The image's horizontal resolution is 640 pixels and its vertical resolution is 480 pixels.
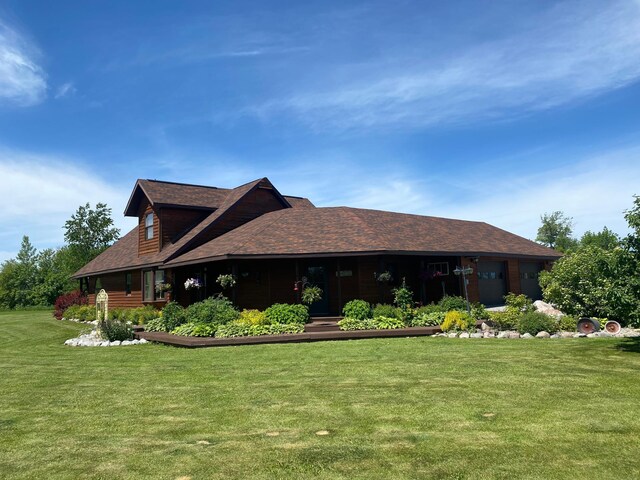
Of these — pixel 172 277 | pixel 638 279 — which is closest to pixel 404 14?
pixel 638 279

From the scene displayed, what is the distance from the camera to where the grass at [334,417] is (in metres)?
4.12

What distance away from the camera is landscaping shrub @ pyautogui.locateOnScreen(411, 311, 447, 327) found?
52.2 feet

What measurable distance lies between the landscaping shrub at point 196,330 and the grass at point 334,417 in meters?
4.34

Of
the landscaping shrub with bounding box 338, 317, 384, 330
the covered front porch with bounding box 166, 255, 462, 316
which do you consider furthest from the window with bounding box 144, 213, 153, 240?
the landscaping shrub with bounding box 338, 317, 384, 330

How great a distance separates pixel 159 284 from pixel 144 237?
389 centimetres

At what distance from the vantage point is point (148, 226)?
24453mm

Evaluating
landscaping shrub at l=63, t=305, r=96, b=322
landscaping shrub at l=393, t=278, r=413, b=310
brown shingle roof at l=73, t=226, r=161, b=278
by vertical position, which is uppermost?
brown shingle roof at l=73, t=226, r=161, b=278

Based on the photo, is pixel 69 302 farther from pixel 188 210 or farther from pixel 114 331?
pixel 114 331

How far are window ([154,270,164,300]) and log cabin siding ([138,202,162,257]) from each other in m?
1.15

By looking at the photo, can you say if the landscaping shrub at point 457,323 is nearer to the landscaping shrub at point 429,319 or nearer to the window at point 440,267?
the landscaping shrub at point 429,319

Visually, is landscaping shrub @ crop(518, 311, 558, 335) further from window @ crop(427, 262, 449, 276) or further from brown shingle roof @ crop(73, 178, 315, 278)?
brown shingle roof @ crop(73, 178, 315, 278)

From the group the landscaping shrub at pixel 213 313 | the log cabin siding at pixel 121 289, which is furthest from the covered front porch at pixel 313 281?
the log cabin siding at pixel 121 289

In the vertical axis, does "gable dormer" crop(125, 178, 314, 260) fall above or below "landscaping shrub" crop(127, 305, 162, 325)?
above

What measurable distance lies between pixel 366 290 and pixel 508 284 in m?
10.9
